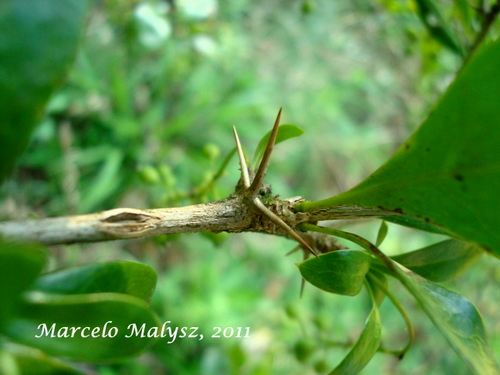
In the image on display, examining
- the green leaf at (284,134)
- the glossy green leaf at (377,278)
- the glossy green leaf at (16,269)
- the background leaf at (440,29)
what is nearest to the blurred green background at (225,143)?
the background leaf at (440,29)

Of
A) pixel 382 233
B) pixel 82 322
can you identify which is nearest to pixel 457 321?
pixel 382 233

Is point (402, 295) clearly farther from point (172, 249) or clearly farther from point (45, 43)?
point (45, 43)

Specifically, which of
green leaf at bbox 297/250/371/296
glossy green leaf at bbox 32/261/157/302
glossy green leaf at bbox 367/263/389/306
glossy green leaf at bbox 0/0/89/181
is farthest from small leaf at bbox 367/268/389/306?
glossy green leaf at bbox 0/0/89/181

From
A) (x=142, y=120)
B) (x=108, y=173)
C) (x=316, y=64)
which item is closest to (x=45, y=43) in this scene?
(x=108, y=173)

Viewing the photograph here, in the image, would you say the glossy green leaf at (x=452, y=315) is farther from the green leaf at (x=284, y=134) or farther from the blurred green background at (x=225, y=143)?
the blurred green background at (x=225, y=143)

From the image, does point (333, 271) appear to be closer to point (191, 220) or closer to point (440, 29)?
point (191, 220)

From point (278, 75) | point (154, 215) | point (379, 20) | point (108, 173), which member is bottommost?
point (154, 215)

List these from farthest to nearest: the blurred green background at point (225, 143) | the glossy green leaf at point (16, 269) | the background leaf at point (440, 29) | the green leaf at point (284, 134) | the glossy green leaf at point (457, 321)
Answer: the blurred green background at point (225, 143) → the background leaf at point (440, 29) → the green leaf at point (284, 134) → the glossy green leaf at point (457, 321) → the glossy green leaf at point (16, 269)
